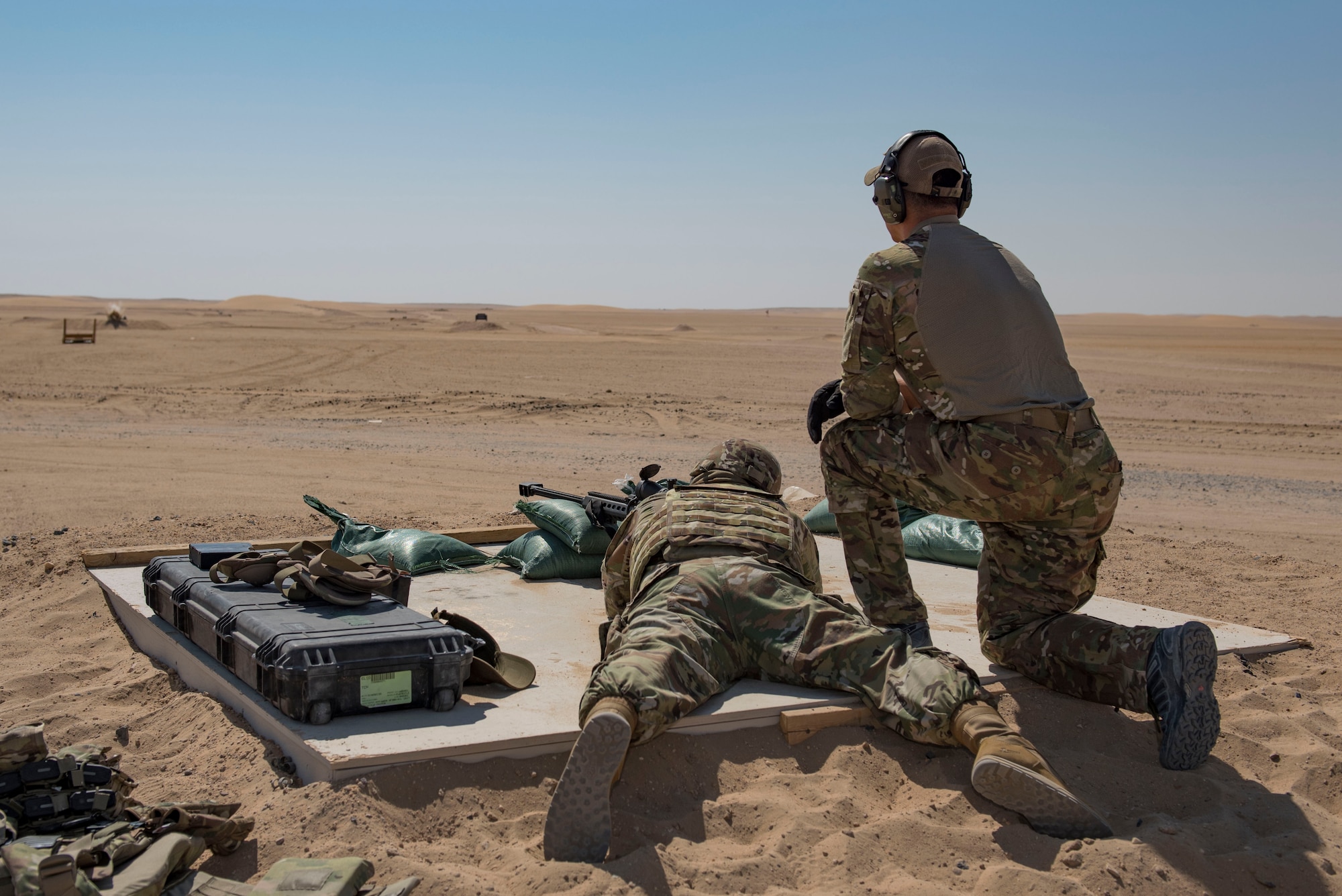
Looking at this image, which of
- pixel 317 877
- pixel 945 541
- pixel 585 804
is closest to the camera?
pixel 317 877

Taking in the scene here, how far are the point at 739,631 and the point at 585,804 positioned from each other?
105cm

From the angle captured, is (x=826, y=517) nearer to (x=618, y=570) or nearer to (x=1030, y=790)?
(x=618, y=570)

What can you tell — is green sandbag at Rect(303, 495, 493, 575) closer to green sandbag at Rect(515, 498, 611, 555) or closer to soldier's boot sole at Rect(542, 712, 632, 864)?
green sandbag at Rect(515, 498, 611, 555)

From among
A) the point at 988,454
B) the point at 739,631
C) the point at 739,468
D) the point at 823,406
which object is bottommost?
the point at 739,631

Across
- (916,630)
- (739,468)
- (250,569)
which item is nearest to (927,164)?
(739,468)

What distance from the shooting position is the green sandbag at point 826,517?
6641 mm

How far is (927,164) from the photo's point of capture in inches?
161

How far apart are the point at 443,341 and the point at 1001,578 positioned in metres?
25.0

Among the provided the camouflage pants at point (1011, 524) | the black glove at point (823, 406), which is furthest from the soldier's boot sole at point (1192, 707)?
the black glove at point (823, 406)

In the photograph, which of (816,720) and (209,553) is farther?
(209,553)

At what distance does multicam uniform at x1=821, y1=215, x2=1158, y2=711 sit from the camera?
3828 mm

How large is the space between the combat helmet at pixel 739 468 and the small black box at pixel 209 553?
197 centimetres

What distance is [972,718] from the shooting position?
3.25 m

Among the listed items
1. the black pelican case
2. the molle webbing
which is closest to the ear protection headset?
the molle webbing
